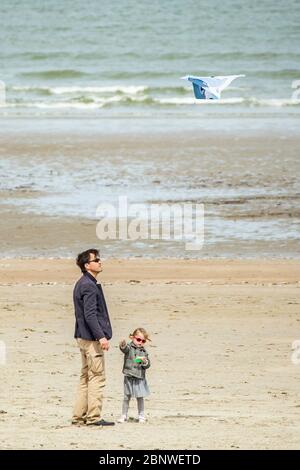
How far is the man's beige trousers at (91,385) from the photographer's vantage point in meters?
9.53

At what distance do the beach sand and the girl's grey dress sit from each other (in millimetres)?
271

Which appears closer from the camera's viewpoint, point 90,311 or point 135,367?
point 90,311

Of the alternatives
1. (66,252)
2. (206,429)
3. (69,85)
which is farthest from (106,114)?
(206,429)

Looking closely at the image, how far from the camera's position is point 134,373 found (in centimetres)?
975

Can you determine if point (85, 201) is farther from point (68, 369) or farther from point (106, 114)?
point (106, 114)

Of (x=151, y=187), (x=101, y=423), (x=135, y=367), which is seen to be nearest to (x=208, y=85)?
(x=135, y=367)

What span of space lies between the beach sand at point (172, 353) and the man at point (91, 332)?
194mm

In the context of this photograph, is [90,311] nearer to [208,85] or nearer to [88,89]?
[208,85]

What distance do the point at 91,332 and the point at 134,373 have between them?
20.7 inches

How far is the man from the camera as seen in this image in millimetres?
9469

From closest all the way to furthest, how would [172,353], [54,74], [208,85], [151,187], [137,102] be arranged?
[172,353] → [208,85] → [151,187] → [137,102] → [54,74]

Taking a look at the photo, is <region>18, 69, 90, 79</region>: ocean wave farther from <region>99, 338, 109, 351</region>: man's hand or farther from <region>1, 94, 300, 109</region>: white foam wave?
<region>99, 338, 109, 351</region>: man's hand

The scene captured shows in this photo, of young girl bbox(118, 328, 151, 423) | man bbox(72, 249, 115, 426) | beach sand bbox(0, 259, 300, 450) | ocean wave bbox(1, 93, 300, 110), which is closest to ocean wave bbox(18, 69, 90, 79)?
ocean wave bbox(1, 93, 300, 110)

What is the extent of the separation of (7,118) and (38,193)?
13.7 m
